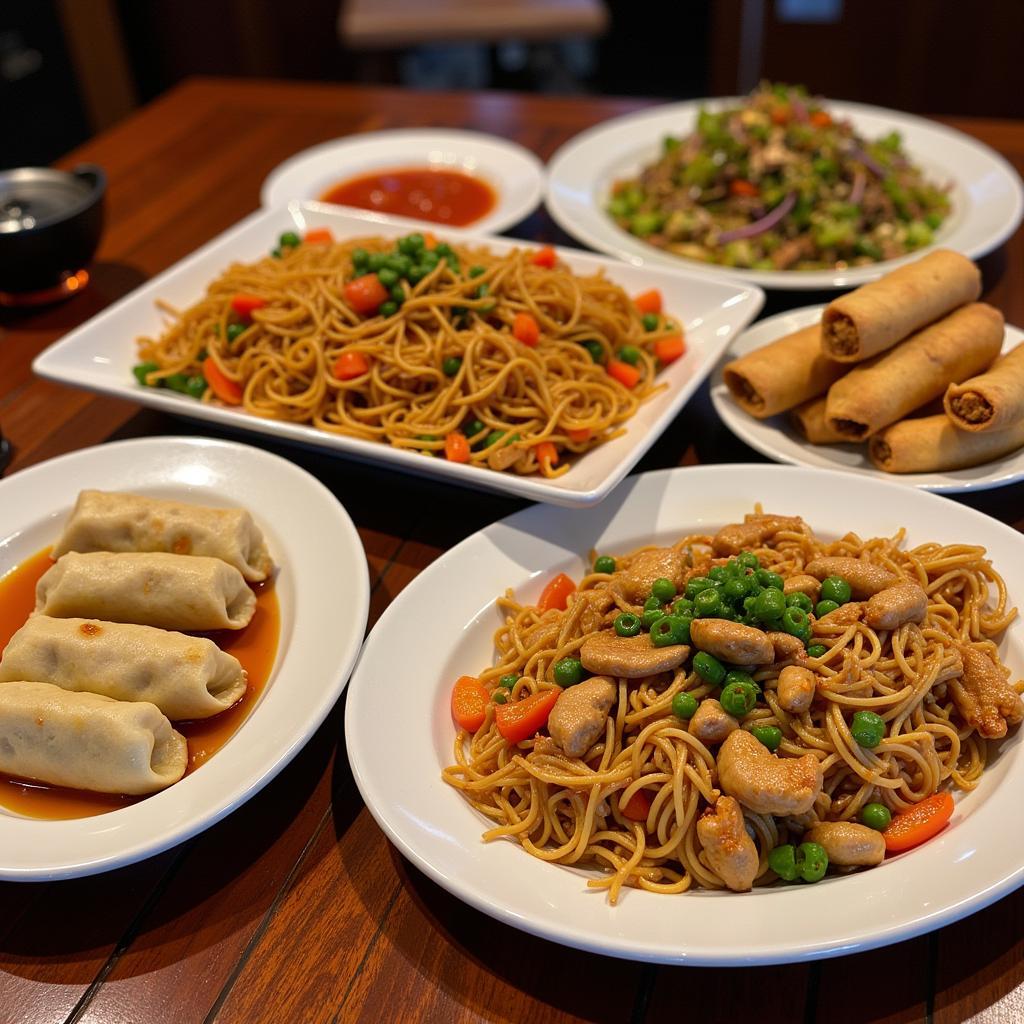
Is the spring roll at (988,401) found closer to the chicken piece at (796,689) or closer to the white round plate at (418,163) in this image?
the chicken piece at (796,689)

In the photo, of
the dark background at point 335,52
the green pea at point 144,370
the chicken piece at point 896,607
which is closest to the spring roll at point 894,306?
the chicken piece at point 896,607

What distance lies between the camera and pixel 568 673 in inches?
83.2

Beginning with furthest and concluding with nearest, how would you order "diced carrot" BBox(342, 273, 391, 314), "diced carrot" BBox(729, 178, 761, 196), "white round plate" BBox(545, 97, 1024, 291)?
"diced carrot" BBox(729, 178, 761, 196), "white round plate" BBox(545, 97, 1024, 291), "diced carrot" BBox(342, 273, 391, 314)

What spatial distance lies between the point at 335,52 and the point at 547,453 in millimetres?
8190

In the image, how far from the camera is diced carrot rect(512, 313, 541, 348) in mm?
3100

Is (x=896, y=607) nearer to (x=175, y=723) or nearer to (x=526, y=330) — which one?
(x=526, y=330)

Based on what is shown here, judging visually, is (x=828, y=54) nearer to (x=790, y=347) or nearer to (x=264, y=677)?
(x=790, y=347)

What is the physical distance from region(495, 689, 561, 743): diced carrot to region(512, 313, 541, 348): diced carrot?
138cm

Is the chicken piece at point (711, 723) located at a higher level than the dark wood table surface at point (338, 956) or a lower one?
higher

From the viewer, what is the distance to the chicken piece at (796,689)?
1.92m

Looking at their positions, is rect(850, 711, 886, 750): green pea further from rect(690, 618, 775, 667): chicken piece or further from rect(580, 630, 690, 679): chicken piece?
rect(580, 630, 690, 679): chicken piece

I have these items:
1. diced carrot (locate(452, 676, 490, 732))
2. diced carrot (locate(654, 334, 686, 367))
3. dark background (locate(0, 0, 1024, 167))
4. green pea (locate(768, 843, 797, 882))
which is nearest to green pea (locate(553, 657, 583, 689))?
diced carrot (locate(452, 676, 490, 732))

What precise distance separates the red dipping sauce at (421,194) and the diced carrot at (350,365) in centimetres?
151

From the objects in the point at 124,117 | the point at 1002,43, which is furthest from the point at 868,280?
the point at 124,117
